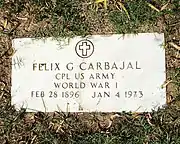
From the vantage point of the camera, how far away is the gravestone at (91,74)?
86.1 inches

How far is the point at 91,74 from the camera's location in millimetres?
2213

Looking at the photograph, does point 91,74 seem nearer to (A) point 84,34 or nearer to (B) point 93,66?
(B) point 93,66

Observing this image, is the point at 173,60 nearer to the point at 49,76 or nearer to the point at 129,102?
the point at 129,102

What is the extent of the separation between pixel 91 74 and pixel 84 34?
0.55 ft

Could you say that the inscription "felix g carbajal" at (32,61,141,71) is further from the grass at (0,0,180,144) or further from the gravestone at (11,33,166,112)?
the grass at (0,0,180,144)

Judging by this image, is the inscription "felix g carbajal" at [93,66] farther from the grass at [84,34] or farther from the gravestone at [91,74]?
the grass at [84,34]

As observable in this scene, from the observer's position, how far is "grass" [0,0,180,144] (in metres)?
2.16

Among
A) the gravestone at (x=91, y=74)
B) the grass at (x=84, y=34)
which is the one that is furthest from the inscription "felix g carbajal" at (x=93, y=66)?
the grass at (x=84, y=34)

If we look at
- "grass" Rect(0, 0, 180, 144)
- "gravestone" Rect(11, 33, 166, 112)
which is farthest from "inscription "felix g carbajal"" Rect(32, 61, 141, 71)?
"grass" Rect(0, 0, 180, 144)

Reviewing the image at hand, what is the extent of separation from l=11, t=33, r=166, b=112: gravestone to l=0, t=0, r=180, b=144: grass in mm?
30

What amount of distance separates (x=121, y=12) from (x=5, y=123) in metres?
0.66

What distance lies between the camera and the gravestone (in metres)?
2.19

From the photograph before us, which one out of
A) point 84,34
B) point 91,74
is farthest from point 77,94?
point 84,34

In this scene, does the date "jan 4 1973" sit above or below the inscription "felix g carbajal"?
below
